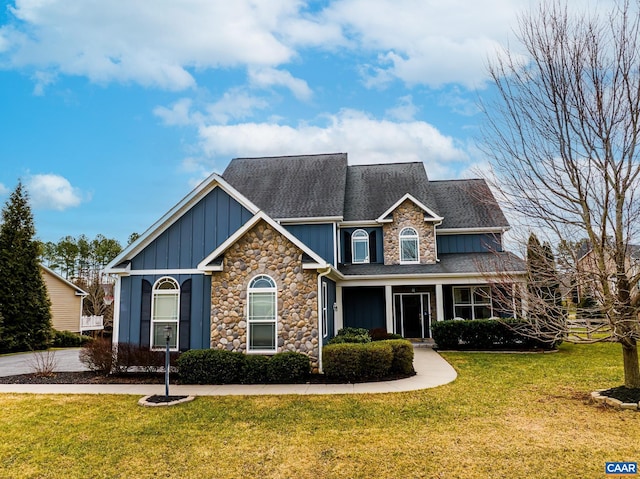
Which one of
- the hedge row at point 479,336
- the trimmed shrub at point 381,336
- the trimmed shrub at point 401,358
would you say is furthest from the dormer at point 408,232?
the trimmed shrub at point 401,358

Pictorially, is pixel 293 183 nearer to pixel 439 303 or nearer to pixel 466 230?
pixel 466 230

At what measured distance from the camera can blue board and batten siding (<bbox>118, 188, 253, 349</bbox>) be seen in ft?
40.9

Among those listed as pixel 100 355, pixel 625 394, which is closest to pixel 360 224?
pixel 100 355

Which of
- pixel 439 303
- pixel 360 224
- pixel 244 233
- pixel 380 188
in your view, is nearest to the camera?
pixel 244 233

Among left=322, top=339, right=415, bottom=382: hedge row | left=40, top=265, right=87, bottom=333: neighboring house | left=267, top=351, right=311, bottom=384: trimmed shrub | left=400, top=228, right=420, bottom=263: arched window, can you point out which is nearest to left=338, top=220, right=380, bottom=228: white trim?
left=400, top=228, right=420, bottom=263: arched window

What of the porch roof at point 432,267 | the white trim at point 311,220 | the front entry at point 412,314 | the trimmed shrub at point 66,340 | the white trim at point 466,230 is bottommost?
the trimmed shrub at point 66,340

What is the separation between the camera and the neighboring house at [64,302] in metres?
29.2

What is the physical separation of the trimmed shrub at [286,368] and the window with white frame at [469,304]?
38.2 feet

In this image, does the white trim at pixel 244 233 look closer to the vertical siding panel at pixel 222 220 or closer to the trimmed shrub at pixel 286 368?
Answer: the vertical siding panel at pixel 222 220

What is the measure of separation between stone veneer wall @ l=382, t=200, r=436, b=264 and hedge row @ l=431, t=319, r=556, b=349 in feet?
12.2

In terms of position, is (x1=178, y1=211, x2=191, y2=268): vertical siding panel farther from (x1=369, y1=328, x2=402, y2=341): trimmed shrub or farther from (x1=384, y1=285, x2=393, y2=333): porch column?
(x1=384, y1=285, x2=393, y2=333): porch column

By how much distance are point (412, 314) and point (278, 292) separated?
11.0 metres

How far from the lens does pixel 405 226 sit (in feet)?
67.3

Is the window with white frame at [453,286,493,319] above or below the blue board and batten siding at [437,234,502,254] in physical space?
below
